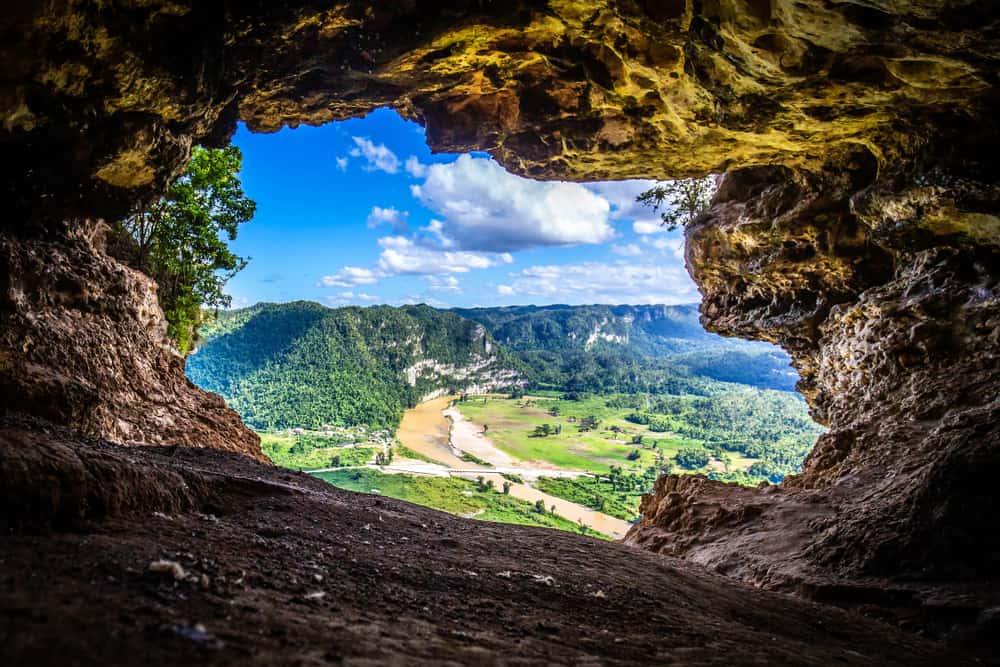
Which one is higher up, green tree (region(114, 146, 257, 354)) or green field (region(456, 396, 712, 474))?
green tree (region(114, 146, 257, 354))

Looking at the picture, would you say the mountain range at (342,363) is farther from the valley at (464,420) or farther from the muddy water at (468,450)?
the muddy water at (468,450)

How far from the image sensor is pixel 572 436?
117 metres

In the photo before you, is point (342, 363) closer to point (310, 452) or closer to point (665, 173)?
point (310, 452)

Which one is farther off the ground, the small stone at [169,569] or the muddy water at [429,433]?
the small stone at [169,569]

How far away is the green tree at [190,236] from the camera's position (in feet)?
53.9

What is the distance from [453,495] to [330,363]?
73633 mm

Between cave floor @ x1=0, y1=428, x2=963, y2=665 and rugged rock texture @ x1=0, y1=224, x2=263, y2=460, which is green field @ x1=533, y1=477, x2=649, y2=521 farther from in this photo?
cave floor @ x1=0, y1=428, x2=963, y2=665

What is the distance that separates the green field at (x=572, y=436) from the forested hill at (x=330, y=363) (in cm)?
1841

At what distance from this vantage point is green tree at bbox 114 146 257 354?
16.4 meters

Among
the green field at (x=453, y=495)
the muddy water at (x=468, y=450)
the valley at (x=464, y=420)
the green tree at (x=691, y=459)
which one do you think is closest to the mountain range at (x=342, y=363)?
the valley at (x=464, y=420)

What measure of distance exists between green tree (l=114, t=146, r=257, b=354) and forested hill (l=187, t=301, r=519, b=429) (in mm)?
86000

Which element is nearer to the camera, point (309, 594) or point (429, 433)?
point (309, 594)

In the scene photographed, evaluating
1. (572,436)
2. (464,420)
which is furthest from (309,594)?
(464,420)

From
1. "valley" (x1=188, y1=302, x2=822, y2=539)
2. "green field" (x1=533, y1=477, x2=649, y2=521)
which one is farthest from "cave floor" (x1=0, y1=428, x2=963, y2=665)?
"green field" (x1=533, y1=477, x2=649, y2=521)
